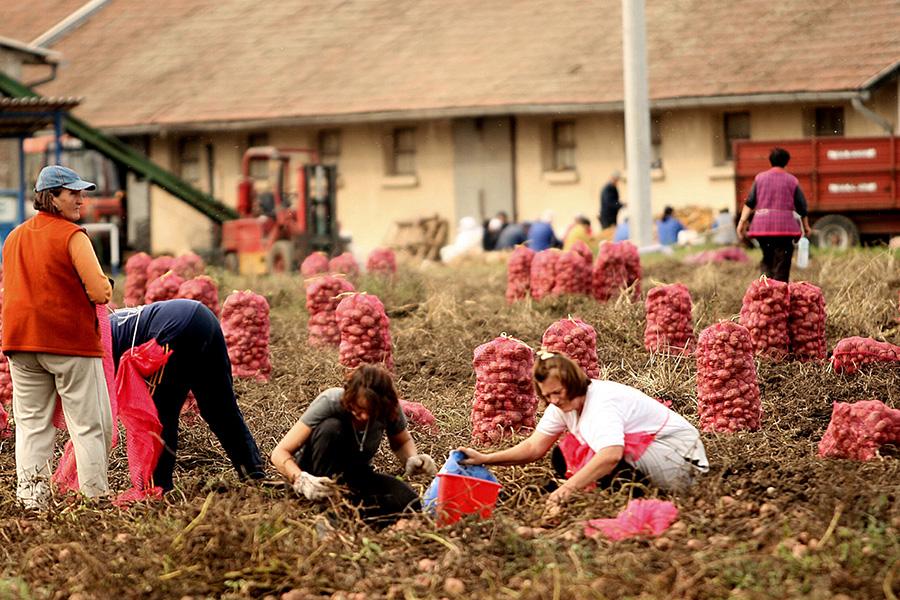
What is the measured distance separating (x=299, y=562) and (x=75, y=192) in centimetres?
242

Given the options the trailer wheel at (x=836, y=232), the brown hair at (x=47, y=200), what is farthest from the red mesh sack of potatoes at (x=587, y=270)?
the trailer wheel at (x=836, y=232)

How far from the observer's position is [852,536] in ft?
18.8

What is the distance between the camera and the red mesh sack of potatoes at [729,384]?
8.38 m

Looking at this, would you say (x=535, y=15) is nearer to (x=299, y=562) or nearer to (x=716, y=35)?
(x=716, y=35)

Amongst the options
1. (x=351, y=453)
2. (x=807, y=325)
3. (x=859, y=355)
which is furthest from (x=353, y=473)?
(x=807, y=325)

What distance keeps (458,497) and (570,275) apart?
23.4ft

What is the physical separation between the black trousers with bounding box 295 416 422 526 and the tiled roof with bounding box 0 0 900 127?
20409mm

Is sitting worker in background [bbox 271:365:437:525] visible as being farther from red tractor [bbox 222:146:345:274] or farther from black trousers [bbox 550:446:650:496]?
red tractor [bbox 222:146:345:274]

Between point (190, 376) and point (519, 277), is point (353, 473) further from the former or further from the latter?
point (519, 277)

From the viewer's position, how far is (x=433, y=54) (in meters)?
31.8

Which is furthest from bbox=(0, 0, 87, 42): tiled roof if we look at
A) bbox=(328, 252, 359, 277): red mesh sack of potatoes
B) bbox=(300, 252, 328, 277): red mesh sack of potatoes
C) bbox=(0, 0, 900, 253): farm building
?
bbox=(328, 252, 359, 277): red mesh sack of potatoes

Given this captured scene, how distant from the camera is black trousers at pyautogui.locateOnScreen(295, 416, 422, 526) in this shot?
21.9 ft

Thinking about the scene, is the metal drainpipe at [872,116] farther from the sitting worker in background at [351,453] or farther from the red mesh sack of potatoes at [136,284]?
the sitting worker in background at [351,453]

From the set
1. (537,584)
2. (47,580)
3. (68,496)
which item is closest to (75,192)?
(68,496)
